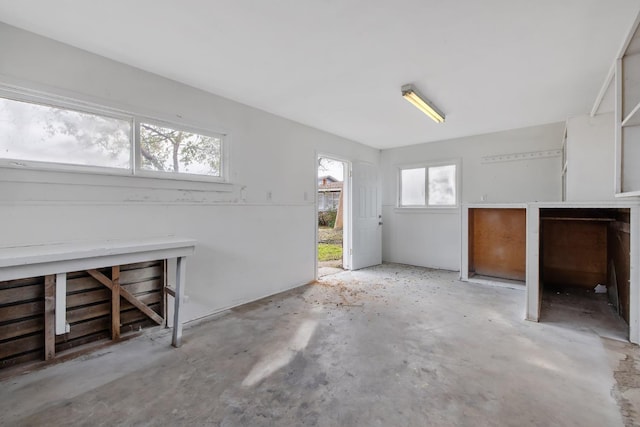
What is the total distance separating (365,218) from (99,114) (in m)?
4.31

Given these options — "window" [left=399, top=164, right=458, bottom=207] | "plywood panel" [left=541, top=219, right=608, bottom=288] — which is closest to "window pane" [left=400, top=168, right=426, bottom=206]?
"window" [left=399, top=164, right=458, bottom=207]

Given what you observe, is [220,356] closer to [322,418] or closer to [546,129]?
[322,418]

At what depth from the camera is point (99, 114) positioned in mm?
2467

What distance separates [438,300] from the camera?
11.9ft

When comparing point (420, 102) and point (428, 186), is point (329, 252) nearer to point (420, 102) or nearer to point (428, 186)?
point (428, 186)

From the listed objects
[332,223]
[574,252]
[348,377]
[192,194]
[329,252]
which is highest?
[192,194]

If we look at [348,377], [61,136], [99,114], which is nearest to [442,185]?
[348,377]

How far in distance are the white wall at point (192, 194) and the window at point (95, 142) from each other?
11cm

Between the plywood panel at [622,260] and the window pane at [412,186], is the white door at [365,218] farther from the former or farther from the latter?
the plywood panel at [622,260]

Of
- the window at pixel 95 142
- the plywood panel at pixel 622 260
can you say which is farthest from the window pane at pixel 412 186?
the window at pixel 95 142

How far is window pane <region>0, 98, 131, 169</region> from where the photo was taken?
2082mm

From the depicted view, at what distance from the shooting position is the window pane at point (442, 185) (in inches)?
209

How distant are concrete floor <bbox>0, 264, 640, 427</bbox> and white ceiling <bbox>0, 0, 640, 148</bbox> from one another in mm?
2523

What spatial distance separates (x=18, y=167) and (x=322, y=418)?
2728 mm
